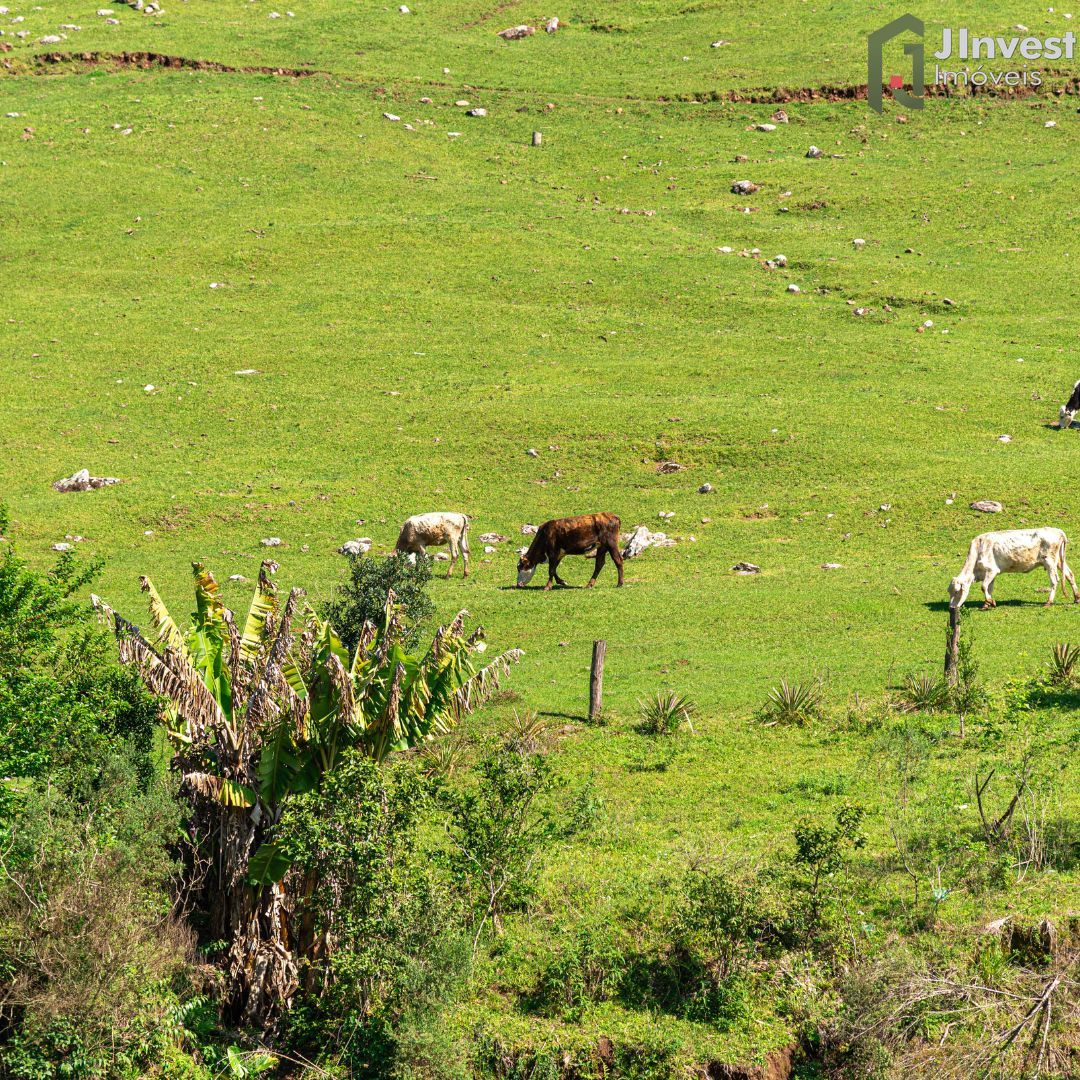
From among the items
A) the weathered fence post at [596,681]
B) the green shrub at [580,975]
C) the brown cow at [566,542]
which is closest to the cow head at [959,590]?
the brown cow at [566,542]

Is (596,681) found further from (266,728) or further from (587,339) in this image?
(587,339)

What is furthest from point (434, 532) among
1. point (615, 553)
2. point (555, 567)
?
point (615, 553)

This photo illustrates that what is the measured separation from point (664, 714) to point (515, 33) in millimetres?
60553

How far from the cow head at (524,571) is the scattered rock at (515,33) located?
169ft

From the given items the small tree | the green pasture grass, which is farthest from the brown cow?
the green pasture grass

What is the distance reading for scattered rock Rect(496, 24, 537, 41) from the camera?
74125 mm

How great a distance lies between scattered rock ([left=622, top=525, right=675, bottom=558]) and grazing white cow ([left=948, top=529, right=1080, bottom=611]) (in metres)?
7.85

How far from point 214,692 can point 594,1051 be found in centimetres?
653

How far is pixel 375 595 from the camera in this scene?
23.7m

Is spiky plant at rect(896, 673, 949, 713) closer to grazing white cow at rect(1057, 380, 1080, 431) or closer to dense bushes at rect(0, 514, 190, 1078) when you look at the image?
dense bushes at rect(0, 514, 190, 1078)

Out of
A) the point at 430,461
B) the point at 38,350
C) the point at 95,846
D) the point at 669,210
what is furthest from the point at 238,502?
the point at 669,210

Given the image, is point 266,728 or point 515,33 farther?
point 515,33

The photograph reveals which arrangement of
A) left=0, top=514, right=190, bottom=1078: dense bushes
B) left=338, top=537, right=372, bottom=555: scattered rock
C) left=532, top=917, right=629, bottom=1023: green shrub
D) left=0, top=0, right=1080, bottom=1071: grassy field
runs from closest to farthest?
left=0, top=514, right=190, bottom=1078: dense bushes, left=532, top=917, right=629, bottom=1023: green shrub, left=0, top=0, right=1080, bottom=1071: grassy field, left=338, top=537, right=372, bottom=555: scattered rock

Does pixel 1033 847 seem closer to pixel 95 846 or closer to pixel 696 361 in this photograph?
pixel 95 846
